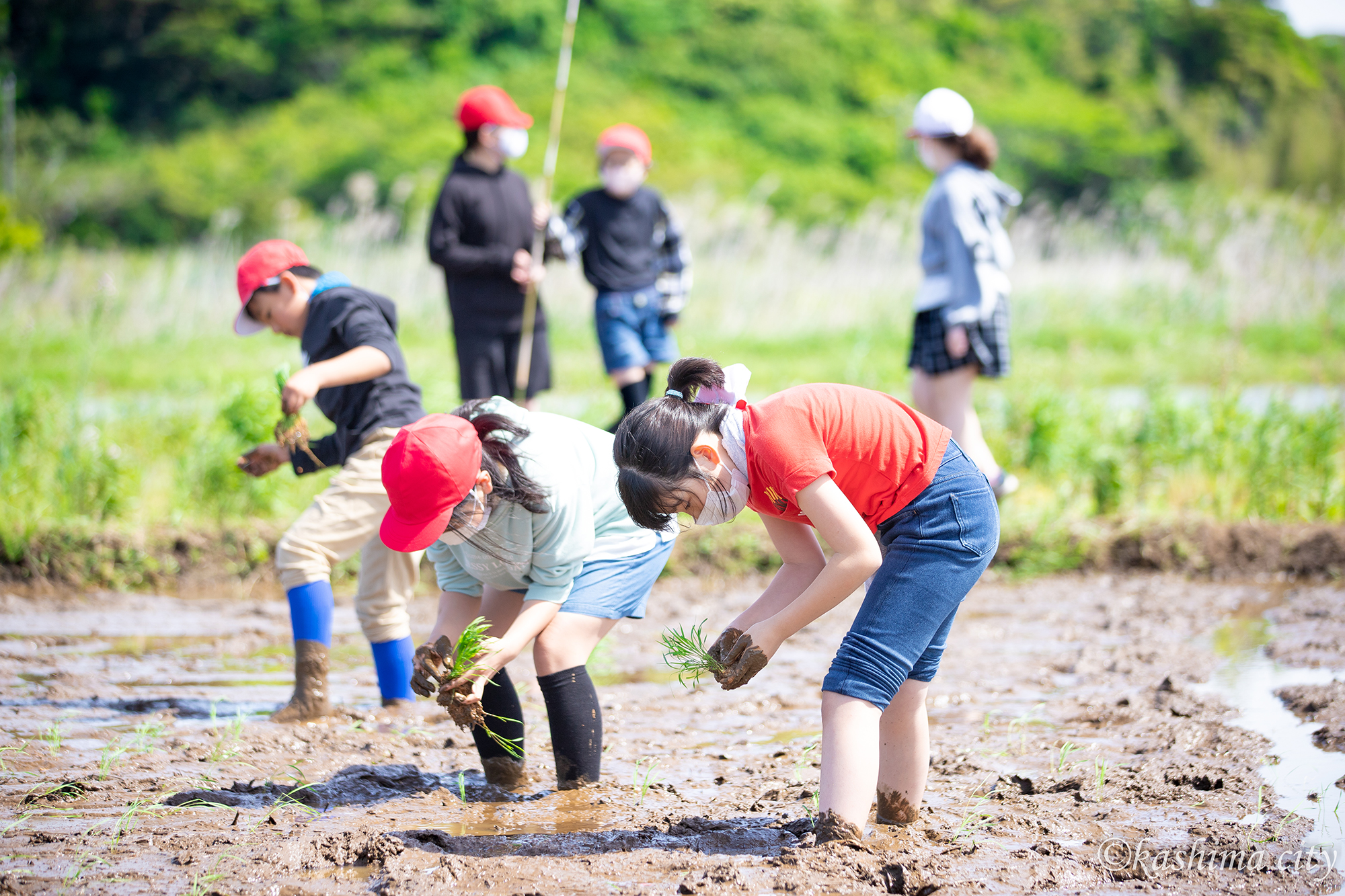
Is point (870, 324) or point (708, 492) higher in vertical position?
point (870, 324)

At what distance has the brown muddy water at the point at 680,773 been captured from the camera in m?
2.72

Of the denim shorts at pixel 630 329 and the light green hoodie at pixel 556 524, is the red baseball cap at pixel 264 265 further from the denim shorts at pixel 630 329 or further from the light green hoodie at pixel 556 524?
the denim shorts at pixel 630 329

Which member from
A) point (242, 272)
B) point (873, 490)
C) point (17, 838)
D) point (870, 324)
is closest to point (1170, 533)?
point (873, 490)

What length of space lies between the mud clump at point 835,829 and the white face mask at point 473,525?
1.09m

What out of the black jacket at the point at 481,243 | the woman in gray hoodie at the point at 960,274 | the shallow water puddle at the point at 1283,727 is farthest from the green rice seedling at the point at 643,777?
the black jacket at the point at 481,243

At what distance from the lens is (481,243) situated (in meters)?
5.91

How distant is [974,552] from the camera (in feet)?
9.18

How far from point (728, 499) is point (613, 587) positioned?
2.06ft

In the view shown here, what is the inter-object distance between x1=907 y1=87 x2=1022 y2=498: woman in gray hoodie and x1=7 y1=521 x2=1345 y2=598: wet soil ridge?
902 millimetres

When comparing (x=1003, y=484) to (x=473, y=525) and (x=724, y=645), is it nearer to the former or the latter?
(x=724, y=645)

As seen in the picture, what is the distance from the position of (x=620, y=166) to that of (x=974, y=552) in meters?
4.12

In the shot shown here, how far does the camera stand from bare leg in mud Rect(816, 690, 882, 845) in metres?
2.65

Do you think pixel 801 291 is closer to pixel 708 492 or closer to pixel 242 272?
pixel 242 272

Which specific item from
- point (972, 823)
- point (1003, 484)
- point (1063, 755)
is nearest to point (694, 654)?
point (972, 823)
